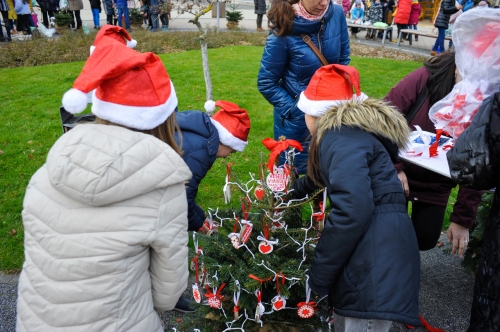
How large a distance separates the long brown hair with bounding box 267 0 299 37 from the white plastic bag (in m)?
1.14

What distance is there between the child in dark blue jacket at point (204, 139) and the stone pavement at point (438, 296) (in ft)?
3.32

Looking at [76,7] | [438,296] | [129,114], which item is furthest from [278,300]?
[76,7]

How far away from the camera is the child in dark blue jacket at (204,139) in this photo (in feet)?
8.02

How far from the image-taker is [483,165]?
1.61 metres

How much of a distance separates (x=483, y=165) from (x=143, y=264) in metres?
1.31

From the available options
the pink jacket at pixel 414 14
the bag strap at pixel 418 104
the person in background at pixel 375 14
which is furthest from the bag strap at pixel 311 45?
the person in background at pixel 375 14

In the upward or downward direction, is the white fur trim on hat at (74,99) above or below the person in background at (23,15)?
above

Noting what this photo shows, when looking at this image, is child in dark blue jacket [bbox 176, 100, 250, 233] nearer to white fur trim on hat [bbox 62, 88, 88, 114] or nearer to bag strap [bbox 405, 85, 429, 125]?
white fur trim on hat [bbox 62, 88, 88, 114]

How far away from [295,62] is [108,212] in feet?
7.22

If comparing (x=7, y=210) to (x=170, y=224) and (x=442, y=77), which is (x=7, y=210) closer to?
(x=170, y=224)

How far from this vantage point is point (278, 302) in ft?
7.22

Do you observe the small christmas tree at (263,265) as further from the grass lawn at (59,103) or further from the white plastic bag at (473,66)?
the white plastic bag at (473,66)

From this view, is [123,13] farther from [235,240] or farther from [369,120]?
[369,120]

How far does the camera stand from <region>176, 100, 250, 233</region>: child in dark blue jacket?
2.44 meters
